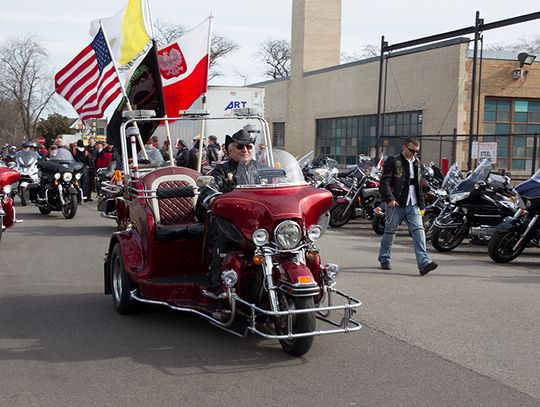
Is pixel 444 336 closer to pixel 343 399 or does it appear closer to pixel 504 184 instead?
pixel 343 399

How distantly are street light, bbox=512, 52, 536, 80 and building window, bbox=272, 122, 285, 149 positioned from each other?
17816 mm

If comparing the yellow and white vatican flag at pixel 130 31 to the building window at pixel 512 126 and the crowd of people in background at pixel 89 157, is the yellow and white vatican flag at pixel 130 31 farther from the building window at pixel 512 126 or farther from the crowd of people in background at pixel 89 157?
the building window at pixel 512 126

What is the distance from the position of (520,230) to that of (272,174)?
6.54m

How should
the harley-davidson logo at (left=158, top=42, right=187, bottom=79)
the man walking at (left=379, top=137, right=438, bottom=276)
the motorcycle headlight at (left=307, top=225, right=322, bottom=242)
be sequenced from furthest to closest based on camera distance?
the harley-davidson logo at (left=158, top=42, right=187, bottom=79) < the man walking at (left=379, top=137, right=438, bottom=276) < the motorcycle headlight at (left=307, top=225, right=322, bottom=242)

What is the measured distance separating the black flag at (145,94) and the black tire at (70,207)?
283 inches

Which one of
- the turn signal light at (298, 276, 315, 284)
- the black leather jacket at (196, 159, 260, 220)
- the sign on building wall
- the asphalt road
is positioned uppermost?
the sign on building wall

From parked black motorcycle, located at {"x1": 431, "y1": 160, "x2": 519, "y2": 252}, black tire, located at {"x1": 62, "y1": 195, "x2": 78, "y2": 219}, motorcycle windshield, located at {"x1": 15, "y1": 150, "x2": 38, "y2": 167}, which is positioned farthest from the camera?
motorcycle windshield, located at {"x1": 15, "y1": 150, "x2": 38, "y2": 167}

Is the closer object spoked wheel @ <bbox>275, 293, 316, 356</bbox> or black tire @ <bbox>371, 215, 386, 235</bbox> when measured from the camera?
spoked wheel @ <bbox>275, 293, 316, 356</bbox>

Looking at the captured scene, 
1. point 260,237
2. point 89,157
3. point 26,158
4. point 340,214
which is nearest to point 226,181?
point 260,237

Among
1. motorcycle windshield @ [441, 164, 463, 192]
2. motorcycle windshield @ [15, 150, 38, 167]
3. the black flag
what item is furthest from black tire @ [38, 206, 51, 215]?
motorcycle windshield @ [441, 164, 463, 192]

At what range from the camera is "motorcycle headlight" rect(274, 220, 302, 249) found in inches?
226

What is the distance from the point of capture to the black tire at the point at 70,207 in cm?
1706

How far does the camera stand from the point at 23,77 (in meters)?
65.1

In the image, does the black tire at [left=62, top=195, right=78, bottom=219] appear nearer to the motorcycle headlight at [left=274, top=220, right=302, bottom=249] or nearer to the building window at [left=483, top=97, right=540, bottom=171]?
the motorcycle headlight at [left=274, top=220, right=302, bottom=249]
